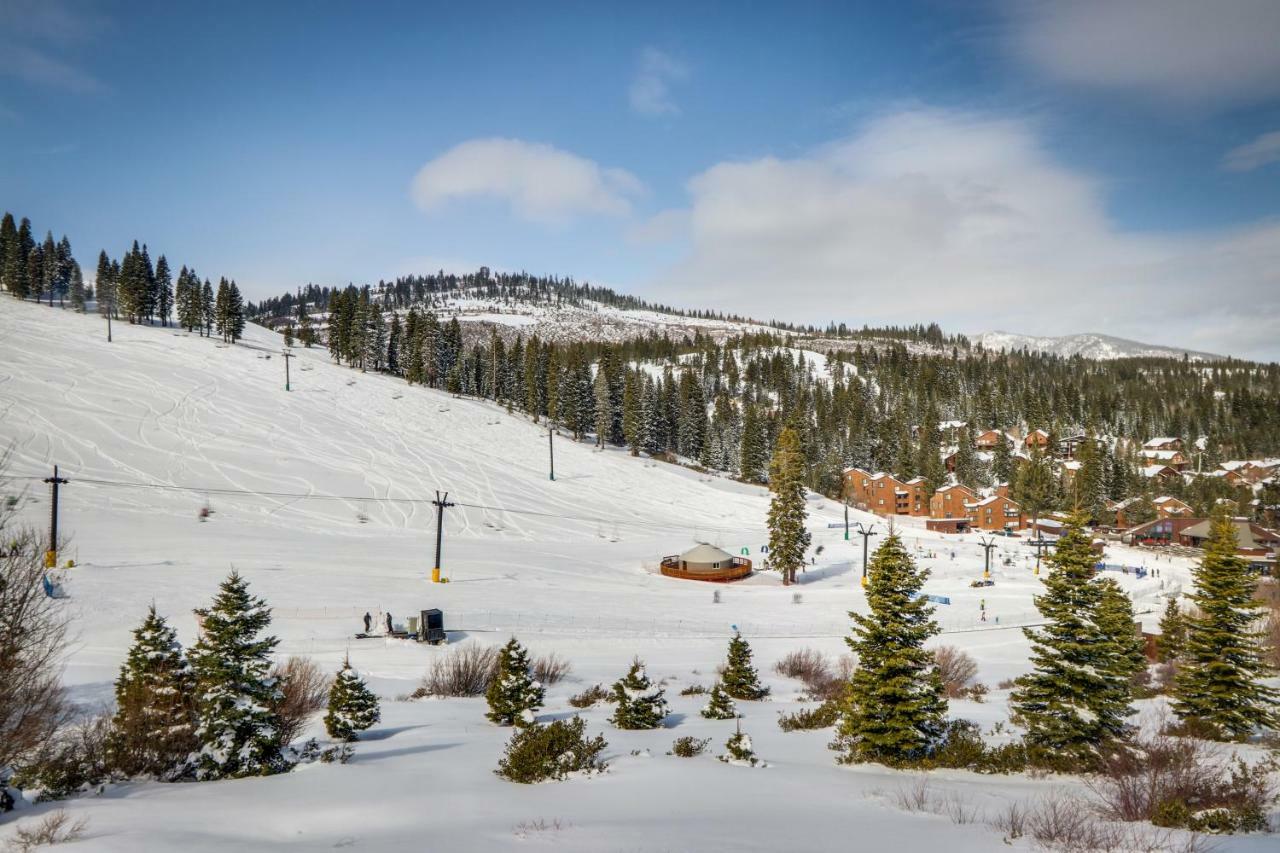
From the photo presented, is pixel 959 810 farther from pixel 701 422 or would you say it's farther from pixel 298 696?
pixel 701 422

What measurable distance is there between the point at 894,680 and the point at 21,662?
14.7 metres

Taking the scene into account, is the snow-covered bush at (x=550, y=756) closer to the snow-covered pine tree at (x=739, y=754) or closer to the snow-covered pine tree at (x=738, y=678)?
the snow-covered pine tree at (x=739, y=754)

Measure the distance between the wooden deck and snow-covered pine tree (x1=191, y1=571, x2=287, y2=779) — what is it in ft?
137

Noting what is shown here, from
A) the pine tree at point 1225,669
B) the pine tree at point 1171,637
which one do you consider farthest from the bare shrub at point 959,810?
the pine tree at point 1171,637

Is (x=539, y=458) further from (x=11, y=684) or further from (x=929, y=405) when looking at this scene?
(x=929, y=405)

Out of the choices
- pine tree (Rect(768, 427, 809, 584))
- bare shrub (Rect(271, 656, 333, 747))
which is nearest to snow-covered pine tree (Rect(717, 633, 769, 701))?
bare shrub (Rect(271, 656, 333, 747))

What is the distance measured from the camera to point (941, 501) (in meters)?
105

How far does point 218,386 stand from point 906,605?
9239 centimetres

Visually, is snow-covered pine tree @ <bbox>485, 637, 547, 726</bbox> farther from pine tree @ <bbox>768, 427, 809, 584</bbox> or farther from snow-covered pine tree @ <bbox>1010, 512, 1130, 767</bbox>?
pine tree @ <bbox>768, 427, 809, 584</bbox>

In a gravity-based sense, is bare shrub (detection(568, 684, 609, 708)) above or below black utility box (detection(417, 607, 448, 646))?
above

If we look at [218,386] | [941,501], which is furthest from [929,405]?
[218,386]

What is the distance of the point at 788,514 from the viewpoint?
175 ft

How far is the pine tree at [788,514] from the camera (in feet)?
173

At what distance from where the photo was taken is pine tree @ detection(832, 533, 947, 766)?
12.5m
